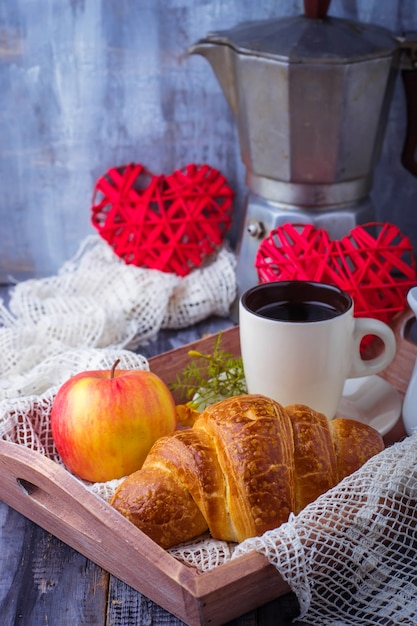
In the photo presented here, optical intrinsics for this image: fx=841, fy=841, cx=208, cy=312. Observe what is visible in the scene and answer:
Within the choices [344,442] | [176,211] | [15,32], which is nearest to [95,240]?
[176,211]

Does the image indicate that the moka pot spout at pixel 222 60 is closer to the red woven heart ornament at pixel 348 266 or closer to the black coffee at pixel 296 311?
the red woven heart ornament at pixel 348 266

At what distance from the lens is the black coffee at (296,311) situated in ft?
2.56

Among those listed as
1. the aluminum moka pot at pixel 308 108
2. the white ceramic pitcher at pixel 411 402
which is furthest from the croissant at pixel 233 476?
the aluminum moka pot at pixel 308 108

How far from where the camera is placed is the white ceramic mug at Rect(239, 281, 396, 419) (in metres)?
0.74

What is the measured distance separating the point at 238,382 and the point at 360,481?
8.9 inches

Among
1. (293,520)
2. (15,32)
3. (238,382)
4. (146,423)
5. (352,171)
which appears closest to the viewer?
(293,520)

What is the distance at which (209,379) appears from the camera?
0.88m

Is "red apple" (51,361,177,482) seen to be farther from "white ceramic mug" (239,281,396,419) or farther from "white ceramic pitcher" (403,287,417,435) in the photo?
"white ceramic pitcher" (403,287,417,435)

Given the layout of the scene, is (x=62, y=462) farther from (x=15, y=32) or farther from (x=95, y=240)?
(x=15, y=32)

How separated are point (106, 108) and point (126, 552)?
30.7 inches

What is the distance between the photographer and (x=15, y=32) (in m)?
1.17

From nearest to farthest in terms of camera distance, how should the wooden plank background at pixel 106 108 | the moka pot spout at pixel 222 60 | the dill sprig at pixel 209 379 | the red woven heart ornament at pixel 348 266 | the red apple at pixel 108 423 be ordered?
the red apple at pixel 108 423 < the dill sprig at pixel 209 379 < the red woven heart ornament at pixel 348 266 < the moka pot spout at pixel 222 60 < the wooden plank background at pixel 106 108

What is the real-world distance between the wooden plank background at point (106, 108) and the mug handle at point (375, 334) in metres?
0.49

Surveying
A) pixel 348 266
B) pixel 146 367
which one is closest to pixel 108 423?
pixel 146 367
